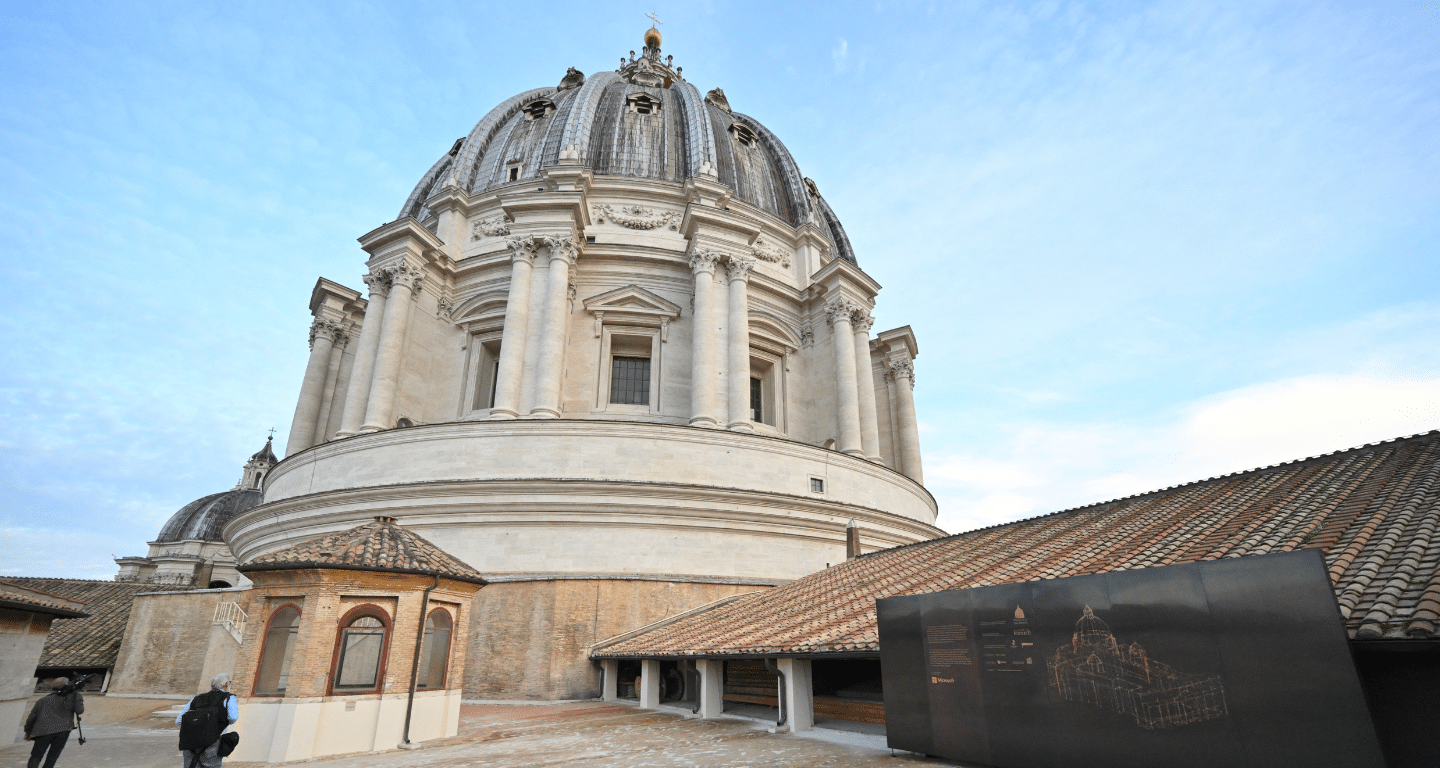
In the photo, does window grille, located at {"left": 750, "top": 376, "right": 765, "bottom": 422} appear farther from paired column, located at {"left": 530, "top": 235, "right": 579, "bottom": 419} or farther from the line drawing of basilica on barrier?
the line drawing of basilica on barrier

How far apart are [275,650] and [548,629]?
7427mm

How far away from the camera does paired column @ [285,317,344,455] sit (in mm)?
30406

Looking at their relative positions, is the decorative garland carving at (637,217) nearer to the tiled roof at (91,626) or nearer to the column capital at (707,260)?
the column capital at (707,260)

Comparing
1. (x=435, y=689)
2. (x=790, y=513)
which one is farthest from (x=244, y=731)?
(x=790, y=513)

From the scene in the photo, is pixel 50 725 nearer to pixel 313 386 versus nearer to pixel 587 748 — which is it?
pixel 587 748

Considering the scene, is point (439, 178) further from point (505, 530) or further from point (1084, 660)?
point (1084, 660)


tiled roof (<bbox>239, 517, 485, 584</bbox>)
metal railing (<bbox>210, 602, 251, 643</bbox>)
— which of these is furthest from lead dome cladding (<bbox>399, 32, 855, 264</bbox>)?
tiled roof (<bbox>239, 517, 485, 584</bbox>)

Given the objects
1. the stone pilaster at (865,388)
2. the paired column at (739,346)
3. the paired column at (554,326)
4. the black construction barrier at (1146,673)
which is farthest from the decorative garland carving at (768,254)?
the black construction barrier at (1146,673)

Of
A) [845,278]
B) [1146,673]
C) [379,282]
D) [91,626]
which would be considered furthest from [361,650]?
[845,278]

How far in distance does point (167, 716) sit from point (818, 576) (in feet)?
48.3

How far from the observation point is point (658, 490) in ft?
68.7

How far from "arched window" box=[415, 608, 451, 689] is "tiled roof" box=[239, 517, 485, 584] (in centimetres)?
77

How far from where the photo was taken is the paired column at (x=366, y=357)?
26391 millimetres

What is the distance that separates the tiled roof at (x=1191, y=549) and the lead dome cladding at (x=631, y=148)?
2178 cm
